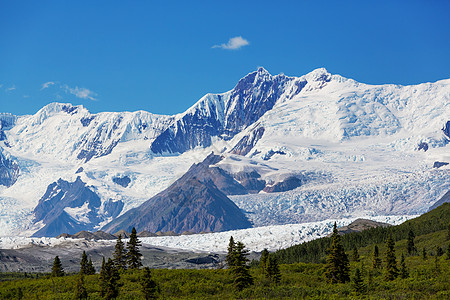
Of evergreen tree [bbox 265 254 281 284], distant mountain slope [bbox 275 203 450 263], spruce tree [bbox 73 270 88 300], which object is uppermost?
distant mountain slope [bbox 275 203 450 263]

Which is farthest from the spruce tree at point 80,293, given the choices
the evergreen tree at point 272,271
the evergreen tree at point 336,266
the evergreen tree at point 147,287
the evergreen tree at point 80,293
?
the evergreen tree at point 336,266

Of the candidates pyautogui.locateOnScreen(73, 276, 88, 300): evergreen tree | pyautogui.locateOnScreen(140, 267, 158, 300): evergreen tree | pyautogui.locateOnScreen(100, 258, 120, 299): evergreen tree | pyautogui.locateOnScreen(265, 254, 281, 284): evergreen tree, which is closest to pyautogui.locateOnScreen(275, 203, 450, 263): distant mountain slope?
pyautogui.locateOnScreen(265, 254, 281, 284): evergreen tree

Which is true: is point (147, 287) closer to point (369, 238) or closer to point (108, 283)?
point (108, 283)

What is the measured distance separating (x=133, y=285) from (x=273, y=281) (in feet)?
60.5

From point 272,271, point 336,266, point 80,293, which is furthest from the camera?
point 272,271

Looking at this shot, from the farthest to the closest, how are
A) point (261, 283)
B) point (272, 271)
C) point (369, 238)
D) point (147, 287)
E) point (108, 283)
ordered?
point (369, 238) < point (272, 271) < point (261, 283) < point (108, 283) < point (147, 287)

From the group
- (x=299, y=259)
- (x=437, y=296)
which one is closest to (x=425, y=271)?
(x=437, y=296)

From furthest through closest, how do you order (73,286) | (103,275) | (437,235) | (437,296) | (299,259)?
(299,259)
(437,235)
(73,286)
(103,275)
(437,296)

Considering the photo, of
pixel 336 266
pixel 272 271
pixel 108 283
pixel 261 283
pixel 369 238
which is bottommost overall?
pixel 261 283

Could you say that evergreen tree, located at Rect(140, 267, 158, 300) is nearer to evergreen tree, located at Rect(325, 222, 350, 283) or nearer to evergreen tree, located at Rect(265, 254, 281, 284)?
evergreen tree, located at Rect(265, 254, 281, 284)

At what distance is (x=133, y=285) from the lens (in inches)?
3167

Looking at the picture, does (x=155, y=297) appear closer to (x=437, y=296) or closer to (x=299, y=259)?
(x=437, y=296)

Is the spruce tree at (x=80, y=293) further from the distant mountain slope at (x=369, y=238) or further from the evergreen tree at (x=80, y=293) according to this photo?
the distant mountain slope at (x=369, y=238)

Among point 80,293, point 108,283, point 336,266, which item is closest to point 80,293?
point 80,293
